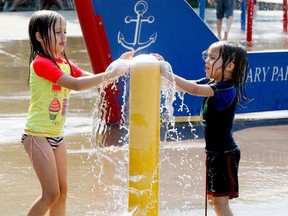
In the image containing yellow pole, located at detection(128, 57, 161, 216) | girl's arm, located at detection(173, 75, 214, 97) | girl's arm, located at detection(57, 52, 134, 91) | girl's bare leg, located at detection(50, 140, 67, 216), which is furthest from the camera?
girl's bare leg, located at detection(50, 140, 67, 216)

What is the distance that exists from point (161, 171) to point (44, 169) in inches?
85.2

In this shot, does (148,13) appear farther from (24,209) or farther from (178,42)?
(24,209)

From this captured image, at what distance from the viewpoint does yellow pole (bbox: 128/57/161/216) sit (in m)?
3.89

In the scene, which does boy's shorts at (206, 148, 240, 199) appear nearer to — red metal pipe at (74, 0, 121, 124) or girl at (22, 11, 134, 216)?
girl at (22, 11, 134, 216)

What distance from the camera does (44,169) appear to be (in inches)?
168

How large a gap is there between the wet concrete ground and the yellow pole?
1.28 feet

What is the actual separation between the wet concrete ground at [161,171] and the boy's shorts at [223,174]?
554 mm

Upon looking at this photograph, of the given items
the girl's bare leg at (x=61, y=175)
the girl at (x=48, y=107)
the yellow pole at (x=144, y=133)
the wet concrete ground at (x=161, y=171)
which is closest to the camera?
the yellow pole at (x=144, y=133)

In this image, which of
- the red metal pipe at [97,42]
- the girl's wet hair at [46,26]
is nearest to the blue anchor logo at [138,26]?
the red metal pipe at [97,42]

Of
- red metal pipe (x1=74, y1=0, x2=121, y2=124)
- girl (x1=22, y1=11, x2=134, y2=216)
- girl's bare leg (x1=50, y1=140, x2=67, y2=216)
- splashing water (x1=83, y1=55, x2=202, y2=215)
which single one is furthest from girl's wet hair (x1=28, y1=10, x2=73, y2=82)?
red metal pipe (x1=74, y1=0, x2=121, y2=124)

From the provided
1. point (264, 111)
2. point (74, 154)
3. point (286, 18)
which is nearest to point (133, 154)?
point (74, 154)

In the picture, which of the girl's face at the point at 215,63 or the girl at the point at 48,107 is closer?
the girl at the point at 48,107

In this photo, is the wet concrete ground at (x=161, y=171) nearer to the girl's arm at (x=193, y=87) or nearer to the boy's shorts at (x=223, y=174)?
the boy's shorts at (x=223, y=174)

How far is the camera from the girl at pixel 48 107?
14.0ft
